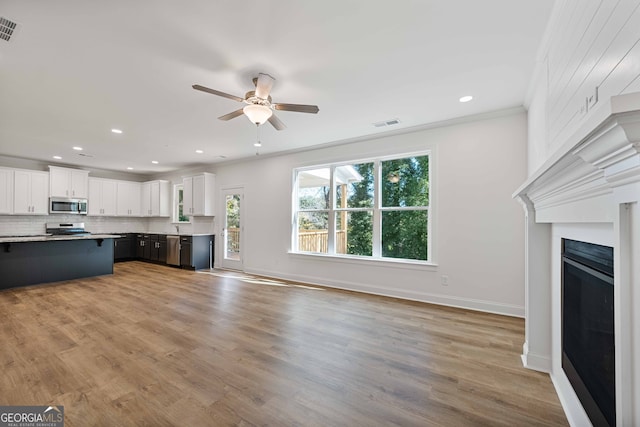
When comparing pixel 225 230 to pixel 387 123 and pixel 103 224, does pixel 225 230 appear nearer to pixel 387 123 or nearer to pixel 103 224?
pixel 103 224

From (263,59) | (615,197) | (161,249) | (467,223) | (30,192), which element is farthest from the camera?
(161,249)

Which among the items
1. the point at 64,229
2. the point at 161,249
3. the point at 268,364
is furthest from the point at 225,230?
the point at 268,364

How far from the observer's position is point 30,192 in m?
6.14

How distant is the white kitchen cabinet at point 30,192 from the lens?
5.96 m

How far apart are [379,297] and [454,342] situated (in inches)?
63.8

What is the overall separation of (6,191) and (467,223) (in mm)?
9112

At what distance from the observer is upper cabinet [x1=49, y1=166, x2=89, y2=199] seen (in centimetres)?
643

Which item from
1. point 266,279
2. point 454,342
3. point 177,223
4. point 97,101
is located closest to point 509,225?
point 454,342

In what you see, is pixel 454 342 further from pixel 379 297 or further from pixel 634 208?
pixel 634 208

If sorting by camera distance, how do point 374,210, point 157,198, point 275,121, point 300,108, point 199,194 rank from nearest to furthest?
point 300,108 → point 275,121 → point 374,210 → point 199,194 → point 157,198

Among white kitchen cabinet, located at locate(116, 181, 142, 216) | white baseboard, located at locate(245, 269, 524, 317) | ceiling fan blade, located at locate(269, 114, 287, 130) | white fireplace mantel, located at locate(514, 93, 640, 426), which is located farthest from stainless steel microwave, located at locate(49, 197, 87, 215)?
white fireplace mantel, located at locate(514, 93, 640, 426)

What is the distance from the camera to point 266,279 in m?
5.56

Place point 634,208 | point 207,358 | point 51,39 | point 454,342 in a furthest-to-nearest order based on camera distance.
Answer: point 454,342 → point 207,358 → point 51,39 → point 634,208
